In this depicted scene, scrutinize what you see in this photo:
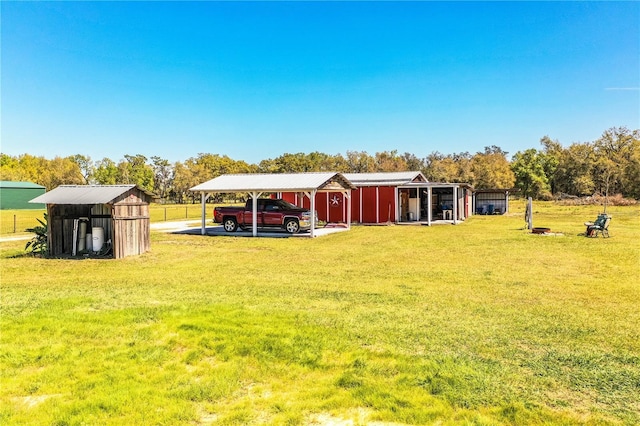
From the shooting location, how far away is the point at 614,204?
42250 millimetres

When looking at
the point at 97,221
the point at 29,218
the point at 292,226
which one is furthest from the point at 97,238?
the point at 29,218

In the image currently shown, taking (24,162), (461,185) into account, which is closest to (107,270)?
(461,185)

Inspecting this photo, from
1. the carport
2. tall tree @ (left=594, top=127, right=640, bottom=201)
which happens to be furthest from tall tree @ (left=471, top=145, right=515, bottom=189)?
the carport

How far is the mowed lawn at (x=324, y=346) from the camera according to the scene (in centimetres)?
355

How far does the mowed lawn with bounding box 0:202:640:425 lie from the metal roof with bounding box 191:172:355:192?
29.9 ft

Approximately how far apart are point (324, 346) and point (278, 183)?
49.5ft

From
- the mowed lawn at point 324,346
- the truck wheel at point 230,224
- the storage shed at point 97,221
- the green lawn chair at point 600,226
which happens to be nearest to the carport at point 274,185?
the truck wheel at point 230,224

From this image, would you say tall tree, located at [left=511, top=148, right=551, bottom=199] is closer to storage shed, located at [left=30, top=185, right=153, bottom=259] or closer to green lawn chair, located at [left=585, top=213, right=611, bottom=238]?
green lawn chair, located at [left=585, top=213, right=611, bottom=238]

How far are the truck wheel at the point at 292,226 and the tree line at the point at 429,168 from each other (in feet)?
127

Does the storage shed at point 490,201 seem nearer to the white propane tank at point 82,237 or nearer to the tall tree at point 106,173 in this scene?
the white propane tank at point 82,237

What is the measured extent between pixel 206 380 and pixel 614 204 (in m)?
48.5

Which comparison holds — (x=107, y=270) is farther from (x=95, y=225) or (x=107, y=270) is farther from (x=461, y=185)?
(x=461, y=185)

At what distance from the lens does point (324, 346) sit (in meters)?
4.90

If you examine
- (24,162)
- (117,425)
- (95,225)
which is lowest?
(117,425)
